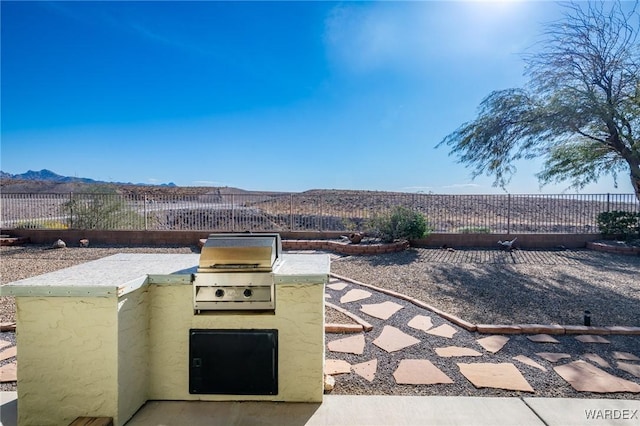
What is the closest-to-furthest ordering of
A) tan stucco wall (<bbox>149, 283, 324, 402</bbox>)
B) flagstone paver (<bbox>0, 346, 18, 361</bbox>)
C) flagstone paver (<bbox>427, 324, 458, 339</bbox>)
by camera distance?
tan stucco wall (<bbox>149, 283, 324, 402</bbox>)
flagstone paver (<bbox>0, 346, 18, 361</bbox>)
flagstone paver (<bbox>427, 324, 458, 339</bbox>)

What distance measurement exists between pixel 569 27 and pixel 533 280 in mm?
8141

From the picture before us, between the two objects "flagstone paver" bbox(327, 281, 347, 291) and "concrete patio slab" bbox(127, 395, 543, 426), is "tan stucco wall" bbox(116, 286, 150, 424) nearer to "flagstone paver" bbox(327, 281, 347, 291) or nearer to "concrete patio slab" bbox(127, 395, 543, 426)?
"concrete patio slab" bbox(127, 395, 543, 426)

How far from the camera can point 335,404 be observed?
2258 mm

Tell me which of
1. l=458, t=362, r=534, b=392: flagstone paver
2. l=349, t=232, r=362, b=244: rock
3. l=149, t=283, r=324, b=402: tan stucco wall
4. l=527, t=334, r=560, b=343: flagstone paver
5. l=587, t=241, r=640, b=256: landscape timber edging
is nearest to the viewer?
l=149, t=283, r=324, b=402: tan stucco wall

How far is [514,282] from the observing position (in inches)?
227

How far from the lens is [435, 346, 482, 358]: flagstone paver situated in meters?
3.14

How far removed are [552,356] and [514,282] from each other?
2.93 meters

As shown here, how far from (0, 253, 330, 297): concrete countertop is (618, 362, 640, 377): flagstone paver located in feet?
9.61

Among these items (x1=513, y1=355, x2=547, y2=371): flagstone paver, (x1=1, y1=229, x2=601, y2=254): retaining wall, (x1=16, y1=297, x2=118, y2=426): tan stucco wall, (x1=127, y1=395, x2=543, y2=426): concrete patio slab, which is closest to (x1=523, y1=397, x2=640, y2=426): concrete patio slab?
(x1=127, y1=395, x2=543, y2=426): concrete patio slab

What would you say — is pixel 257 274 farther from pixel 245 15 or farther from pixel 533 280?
pixel 245 15

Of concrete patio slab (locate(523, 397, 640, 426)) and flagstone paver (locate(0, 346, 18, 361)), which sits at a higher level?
flagstone paver (locate(0, 346, 18, 361))

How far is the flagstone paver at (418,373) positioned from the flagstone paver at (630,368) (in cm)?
169

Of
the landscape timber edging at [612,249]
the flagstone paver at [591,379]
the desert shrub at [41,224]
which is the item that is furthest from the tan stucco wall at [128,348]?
the desert shrub at [41,224]

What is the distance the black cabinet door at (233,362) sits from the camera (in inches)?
86.7
